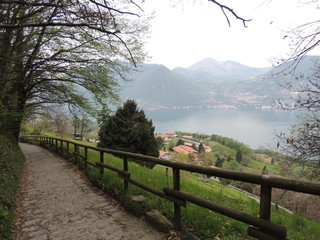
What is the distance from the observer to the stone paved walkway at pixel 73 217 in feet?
11.2

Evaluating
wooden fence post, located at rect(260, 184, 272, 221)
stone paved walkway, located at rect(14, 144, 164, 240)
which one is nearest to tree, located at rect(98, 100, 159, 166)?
stone paved walkway, located at rect(14, 144, 164, 240)

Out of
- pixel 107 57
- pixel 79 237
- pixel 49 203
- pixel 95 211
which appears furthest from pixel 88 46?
pixel 79 237

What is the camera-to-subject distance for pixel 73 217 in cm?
418

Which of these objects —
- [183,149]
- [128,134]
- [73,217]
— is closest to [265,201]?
[73,217]

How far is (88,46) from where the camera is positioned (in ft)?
31.7

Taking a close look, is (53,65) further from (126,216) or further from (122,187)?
(126,216)

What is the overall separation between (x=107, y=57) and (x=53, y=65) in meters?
2.53

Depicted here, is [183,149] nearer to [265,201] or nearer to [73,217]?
[73,217]

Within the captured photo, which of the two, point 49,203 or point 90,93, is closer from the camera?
point 49,203

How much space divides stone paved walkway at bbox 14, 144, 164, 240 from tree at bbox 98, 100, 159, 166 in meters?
10.9

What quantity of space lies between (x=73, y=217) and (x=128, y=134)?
1343 centimetres

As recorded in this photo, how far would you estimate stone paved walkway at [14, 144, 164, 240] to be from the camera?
3412 millimetres

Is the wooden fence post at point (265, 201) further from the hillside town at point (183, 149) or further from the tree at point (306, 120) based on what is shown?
the hillside town at point (183, 149)

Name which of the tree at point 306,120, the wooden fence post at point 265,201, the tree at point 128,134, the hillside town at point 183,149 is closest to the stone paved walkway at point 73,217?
the wooden fence post at point 265,201
